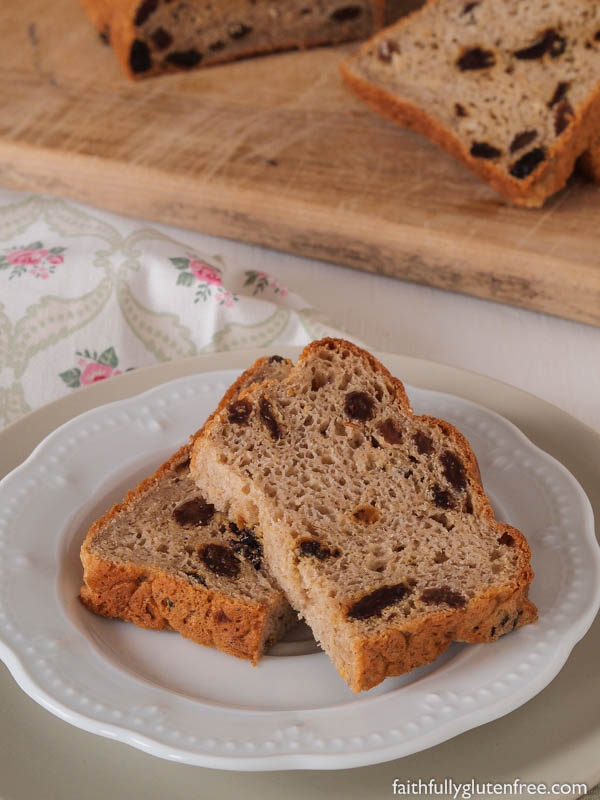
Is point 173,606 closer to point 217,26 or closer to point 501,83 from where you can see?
point 501,83

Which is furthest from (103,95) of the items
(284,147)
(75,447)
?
(75,447)

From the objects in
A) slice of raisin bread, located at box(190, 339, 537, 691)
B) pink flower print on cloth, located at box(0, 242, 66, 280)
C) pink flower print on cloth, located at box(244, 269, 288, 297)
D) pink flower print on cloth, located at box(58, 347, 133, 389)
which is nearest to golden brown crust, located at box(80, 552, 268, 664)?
slice of raisin bread, located at box(190, 339, 537, 691)

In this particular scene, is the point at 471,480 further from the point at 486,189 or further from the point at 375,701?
the point at 486,189

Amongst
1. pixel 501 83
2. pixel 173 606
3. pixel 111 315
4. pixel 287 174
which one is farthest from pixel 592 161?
A: pixel 173 606

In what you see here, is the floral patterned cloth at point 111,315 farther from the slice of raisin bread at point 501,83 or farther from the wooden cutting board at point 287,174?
the slice of raisin bread at point 501,83

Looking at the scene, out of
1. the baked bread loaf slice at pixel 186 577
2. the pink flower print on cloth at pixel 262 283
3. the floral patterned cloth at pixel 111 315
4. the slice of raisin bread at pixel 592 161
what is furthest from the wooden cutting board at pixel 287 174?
the baked bread loaf slice at pixel 186 577

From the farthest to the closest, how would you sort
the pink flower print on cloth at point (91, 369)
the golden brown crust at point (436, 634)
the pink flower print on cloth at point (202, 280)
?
the pink flower print on cloth at point (202, 280) < the pink flower print on cloth at point (91, 369) < the golden brown crust at point (436, 634)
